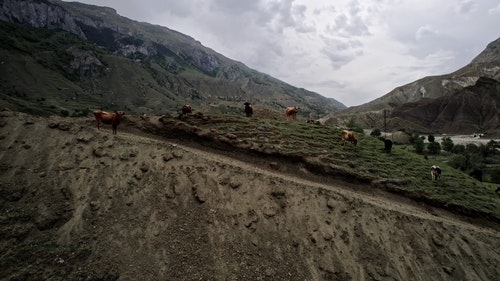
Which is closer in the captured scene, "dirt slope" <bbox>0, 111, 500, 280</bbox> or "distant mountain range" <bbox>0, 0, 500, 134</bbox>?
"dirt slope" <bbox>0, 111, 500, 280</bbox>

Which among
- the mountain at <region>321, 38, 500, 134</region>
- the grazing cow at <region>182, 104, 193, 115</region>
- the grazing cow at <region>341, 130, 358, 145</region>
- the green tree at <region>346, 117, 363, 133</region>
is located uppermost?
the mountain at <region>321, 38, 500, 134</region>

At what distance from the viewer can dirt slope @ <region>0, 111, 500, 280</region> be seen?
11.0m

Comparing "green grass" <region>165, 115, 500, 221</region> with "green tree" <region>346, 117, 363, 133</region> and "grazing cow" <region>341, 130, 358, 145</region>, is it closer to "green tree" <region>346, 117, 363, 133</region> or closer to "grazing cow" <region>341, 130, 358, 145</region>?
"grazing cow" <region>341, 130, 358, 145</region>

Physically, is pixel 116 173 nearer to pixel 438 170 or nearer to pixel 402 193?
pixel 402 193

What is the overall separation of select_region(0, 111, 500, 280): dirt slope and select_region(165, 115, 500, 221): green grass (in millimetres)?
→ 1734

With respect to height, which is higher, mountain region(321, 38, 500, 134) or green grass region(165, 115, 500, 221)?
mountain region(321, 38, 500, 134)

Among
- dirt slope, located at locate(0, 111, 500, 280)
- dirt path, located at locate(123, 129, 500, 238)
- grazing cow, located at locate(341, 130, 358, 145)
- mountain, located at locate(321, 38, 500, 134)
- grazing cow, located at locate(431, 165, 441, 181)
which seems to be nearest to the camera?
dirt slope, located at locate(0, 111, 500, 280)

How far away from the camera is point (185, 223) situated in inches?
491

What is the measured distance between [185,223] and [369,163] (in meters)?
12.6

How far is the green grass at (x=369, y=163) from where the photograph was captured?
18109mm

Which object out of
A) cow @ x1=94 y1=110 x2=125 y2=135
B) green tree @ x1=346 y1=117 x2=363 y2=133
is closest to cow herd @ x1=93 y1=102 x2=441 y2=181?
cow @ x1=94 y1=110 x2=125 y2=135

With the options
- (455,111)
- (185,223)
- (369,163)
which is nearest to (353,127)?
(369,163)

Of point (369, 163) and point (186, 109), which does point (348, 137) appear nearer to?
point (369, 163)

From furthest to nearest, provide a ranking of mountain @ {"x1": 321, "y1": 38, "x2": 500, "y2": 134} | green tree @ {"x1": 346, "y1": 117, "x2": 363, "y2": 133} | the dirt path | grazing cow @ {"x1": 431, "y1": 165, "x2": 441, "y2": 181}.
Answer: mountain @ {"x1": 321, "y1": 38, "x2": 500, "y2": 134} < green tree @ {"x1": 346, "y1": 117, "x2": 363, "y2": 133} < grazing cow @ {"x1": 431, "y1": 165, "x2": 441, "y2": 181} < the dirt path
